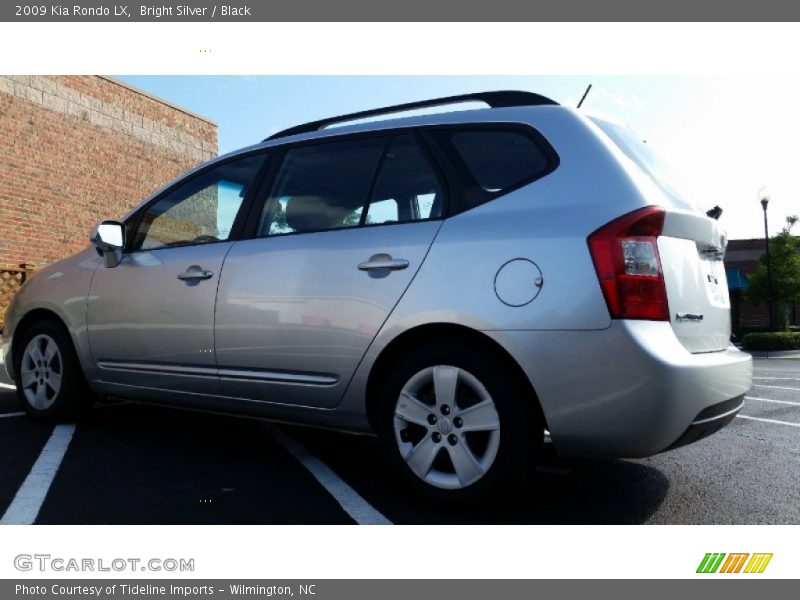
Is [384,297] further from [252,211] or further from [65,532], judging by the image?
[65,532]

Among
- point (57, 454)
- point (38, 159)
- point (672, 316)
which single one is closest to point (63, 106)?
point (38, 159)

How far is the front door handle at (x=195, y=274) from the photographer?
11.7ft

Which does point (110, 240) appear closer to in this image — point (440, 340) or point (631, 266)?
point (440, 340)

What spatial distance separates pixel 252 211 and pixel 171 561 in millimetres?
1922

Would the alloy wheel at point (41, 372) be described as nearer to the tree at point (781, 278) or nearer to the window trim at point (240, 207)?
the window trim at point (240, 207)

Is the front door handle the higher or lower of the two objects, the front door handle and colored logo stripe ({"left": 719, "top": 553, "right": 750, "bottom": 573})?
the higher

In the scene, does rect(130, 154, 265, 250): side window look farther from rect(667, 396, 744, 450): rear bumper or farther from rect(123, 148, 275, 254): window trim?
rect(667, 396, 744, 450): rear bumper

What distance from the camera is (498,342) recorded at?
8.42 feet

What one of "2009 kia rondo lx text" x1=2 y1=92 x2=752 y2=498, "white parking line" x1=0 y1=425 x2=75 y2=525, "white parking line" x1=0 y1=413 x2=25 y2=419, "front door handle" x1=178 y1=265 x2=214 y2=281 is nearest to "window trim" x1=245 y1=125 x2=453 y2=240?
"2009 kia rondo lx text" x1=2 y1=92 x2=752 y2=498

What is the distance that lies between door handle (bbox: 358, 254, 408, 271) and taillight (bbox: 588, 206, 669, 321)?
82 centimetres

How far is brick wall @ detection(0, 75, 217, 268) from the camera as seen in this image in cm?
1295

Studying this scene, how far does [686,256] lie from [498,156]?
34.9 inches

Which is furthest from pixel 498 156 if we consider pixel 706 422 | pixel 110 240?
pixel 110 240

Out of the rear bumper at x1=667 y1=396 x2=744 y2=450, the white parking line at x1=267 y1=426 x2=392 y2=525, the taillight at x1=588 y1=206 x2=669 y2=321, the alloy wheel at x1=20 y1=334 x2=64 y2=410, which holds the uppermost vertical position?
the taillight at x1=588 y1=206 x2=669 y2=321
